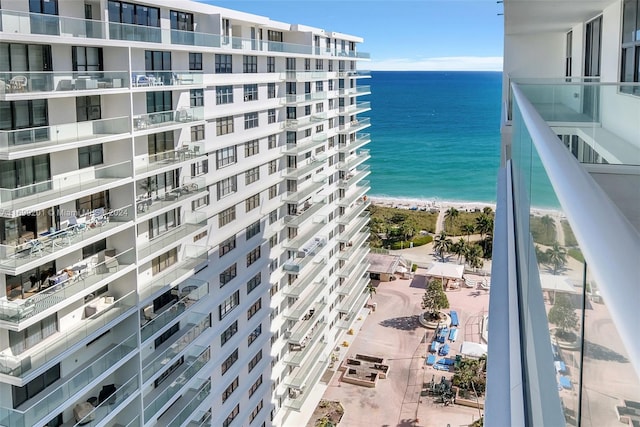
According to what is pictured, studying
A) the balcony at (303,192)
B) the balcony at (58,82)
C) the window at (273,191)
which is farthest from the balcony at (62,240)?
the balcony at (303,192)

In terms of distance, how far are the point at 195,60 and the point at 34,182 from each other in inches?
334

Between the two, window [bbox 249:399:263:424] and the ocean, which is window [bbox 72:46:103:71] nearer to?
window [bbox 249:399:263:424]

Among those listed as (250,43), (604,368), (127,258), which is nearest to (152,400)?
(127,258)

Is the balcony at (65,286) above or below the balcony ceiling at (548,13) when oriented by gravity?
below

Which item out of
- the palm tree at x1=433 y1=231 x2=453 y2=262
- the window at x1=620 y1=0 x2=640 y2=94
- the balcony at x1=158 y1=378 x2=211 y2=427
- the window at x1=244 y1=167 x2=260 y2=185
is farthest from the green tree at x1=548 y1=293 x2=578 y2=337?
the palm tree at x1=433 y1=231 x2=453 y2=262

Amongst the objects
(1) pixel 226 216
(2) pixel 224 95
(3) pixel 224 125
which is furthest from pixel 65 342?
(2) pixel 224 95

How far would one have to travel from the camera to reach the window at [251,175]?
88.5 ft

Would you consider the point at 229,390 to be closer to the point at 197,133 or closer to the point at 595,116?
the point at 197,133

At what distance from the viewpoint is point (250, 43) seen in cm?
2572

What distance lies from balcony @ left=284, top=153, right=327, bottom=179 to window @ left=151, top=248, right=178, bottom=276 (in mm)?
10409

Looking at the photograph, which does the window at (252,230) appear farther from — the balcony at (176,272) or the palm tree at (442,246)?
the palm tree at (442,246)

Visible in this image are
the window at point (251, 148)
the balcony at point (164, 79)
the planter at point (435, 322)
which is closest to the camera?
the balcony at point (164, 79)

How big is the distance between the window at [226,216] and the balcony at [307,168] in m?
5.64

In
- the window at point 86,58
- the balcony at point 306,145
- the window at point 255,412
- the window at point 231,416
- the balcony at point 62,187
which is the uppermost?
the window at point 86,58
